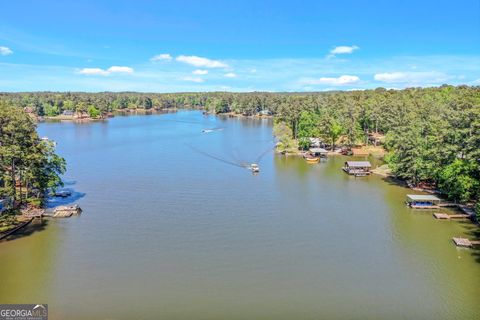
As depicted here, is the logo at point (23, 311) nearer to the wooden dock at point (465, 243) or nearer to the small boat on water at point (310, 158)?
the wooden dock at point (465, 243)

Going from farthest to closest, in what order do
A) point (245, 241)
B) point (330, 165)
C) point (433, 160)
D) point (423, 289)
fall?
point (330, 165) < point (433, 160) < point (245, 241) < point (423, 289)

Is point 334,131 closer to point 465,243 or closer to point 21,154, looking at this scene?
point 465,243

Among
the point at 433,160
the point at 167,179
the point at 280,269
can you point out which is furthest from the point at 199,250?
the point at 433,160

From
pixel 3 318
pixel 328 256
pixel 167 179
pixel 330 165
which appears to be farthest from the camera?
pixel 330 165

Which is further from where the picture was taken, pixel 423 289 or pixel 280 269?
pixel 280 269

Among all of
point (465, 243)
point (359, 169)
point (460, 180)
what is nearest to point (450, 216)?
point (460, 180)

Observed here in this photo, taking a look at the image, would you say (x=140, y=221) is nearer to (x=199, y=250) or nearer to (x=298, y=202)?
(x=199, y=250)
